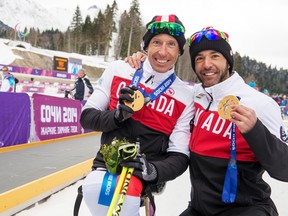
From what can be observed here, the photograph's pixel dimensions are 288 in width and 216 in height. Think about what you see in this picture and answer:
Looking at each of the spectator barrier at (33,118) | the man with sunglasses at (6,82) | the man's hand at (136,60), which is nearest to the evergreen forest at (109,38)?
the man with sunglasses at (6,82)

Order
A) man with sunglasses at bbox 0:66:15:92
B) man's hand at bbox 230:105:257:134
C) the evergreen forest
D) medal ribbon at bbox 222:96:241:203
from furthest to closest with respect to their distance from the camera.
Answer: the evergreen forest
man with sunglasses at bbox 0:66:15:92
medal ribbon at bbox 222:96:241:203
man's hand at bbox 230:105:257:134

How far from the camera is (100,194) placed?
7.36 feet

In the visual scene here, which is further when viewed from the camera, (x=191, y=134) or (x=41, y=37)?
(x=41, y=37)

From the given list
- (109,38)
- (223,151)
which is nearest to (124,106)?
(223,151)

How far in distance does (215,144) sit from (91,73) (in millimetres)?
51023

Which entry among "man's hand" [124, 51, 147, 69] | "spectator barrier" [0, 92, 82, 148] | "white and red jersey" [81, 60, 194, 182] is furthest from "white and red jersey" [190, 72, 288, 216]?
"spectator barrier" [0, 92, 82, 148]

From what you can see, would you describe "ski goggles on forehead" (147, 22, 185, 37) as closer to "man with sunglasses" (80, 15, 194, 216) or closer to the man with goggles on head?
"man with sunglasses" (80, 15, 194, 216)

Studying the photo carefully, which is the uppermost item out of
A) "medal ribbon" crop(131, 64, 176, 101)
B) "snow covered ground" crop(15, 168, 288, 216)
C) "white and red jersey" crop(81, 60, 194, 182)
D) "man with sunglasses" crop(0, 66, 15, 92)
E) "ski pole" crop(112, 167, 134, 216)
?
"medal ribbon" crop(131, 64, 176, 101)

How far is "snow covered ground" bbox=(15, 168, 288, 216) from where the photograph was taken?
3986 mm

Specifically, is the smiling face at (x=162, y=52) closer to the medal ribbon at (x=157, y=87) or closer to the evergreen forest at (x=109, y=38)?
the medal ribbon at (x=157, y=87)

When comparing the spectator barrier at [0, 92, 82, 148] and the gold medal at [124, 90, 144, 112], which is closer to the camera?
the gold medal at [124, 90, 144, 112]

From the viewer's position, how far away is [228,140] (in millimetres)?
2379

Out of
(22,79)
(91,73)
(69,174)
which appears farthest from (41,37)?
(69,174)

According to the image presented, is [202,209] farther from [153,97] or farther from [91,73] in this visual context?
[91,73]
